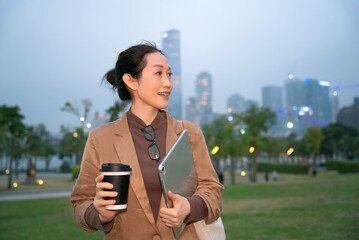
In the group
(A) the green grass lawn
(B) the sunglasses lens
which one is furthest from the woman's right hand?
(A) the green grass lawn

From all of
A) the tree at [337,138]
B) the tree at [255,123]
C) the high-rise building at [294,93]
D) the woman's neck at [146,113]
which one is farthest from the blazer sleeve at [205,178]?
the high-rise building at [294,93]

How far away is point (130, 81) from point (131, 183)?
0.68m

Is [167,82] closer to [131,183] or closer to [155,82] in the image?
[155,82]

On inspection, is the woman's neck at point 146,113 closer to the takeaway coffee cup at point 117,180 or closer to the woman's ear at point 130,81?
the woman's ear at point 130,81

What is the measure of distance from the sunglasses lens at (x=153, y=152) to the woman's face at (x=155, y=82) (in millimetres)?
257

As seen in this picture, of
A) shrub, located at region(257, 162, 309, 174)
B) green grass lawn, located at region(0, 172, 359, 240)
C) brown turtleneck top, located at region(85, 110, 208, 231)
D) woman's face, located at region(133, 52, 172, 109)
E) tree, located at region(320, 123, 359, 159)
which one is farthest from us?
tree, located at region(320, 123, 359, 159)

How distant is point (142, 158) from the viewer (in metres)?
2.16

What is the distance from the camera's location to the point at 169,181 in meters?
1.84

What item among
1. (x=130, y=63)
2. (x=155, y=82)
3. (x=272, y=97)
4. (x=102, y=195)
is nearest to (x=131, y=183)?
(x=102, y=195)

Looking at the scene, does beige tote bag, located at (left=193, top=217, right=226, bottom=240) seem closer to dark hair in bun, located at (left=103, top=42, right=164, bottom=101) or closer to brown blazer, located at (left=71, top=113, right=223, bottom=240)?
brown blazer, located at (left=71, top=113, right=223, bottom=240)

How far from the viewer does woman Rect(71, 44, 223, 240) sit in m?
2.05

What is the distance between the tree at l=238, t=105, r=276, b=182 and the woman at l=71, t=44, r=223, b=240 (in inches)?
1383

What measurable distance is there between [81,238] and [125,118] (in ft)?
25.3

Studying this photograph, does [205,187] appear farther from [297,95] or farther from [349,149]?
[297,95]
